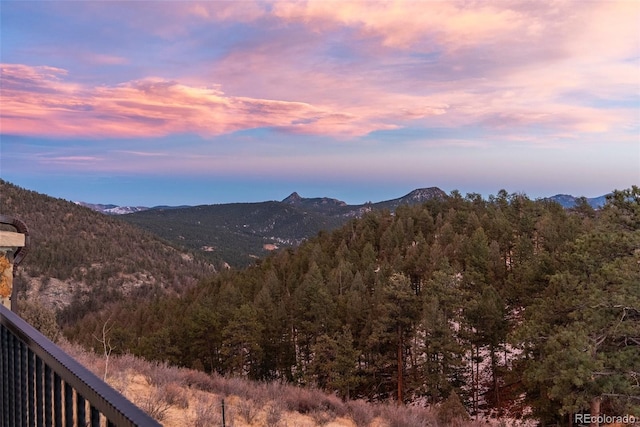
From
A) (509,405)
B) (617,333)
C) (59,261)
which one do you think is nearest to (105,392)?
(617,333)

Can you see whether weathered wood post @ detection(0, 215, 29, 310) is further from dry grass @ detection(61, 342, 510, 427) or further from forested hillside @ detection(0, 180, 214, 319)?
forested hillside @ detection(0, 180, 214, 319)

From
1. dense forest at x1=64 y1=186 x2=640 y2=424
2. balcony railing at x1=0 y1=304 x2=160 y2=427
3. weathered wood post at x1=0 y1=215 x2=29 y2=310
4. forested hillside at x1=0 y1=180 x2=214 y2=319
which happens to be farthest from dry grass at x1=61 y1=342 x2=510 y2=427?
forested hillside at x1=0 y1=180 x2=214 y2=319

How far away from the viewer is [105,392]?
80.3 inches

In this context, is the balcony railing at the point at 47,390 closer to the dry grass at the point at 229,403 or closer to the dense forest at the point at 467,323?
the dry grass at the point at 229,403

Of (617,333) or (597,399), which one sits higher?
(617,333)

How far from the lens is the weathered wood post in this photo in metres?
6.27

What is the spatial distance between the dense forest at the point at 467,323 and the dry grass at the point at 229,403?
8.77 m

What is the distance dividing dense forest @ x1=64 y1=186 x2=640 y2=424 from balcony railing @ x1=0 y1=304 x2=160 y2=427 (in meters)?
15.9

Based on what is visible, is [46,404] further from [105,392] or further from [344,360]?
[344,360]

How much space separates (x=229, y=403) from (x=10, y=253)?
5.09 metres

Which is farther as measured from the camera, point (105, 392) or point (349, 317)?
point (349, 317)

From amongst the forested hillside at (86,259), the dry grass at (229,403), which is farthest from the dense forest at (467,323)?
the forested hillside at (86,259)

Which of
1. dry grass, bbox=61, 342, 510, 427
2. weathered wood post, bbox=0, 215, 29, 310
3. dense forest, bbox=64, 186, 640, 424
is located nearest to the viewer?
weathered wood post, bbox=0, 215, 29, 310

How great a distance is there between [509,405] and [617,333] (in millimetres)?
22167
